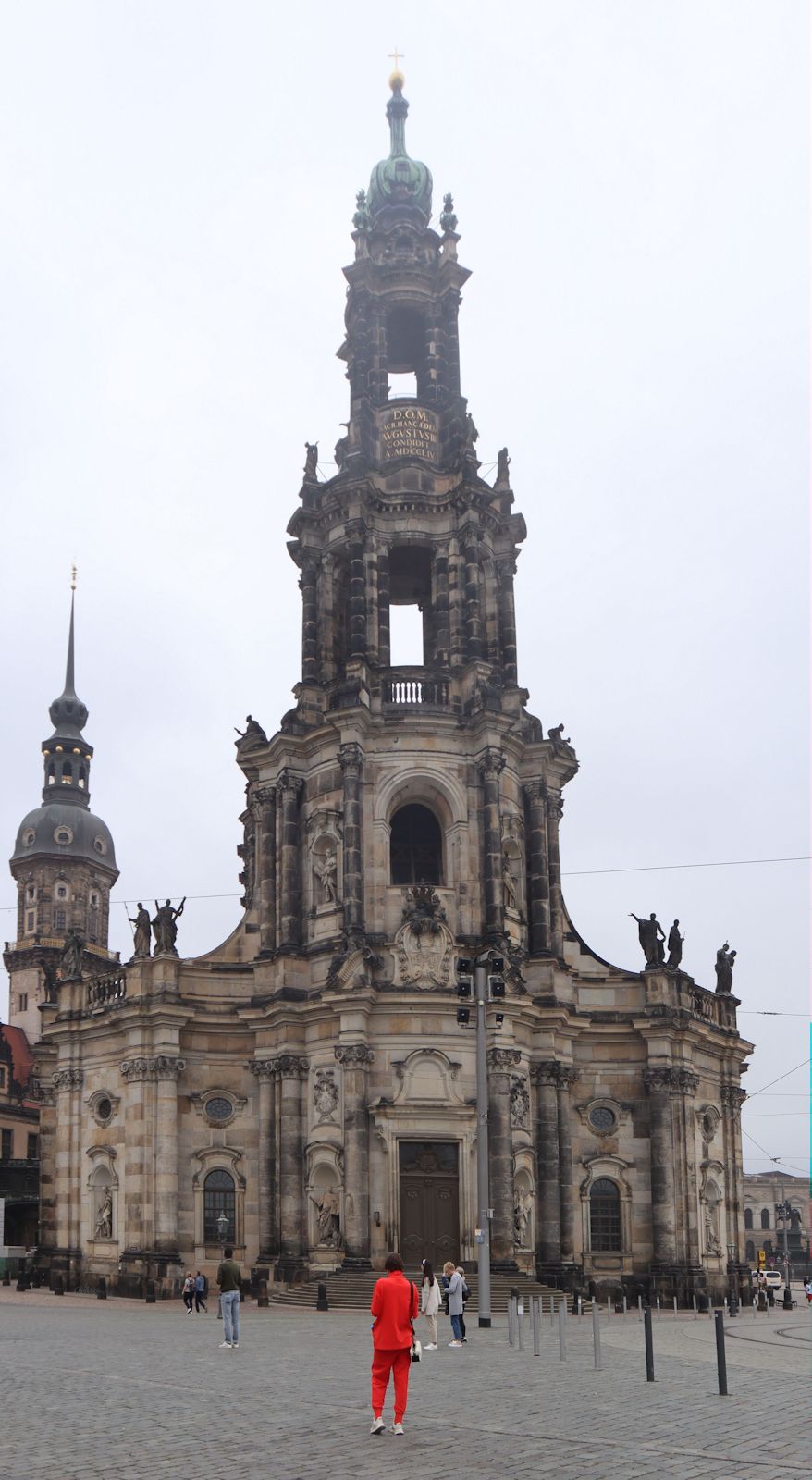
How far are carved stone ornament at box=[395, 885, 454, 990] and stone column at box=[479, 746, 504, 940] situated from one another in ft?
4.98

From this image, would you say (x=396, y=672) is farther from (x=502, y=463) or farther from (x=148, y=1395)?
(x=148, y=1395)

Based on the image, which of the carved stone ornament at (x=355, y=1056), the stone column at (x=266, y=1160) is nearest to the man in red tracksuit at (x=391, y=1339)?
the carved stone ornament at (x=355, y=1056)

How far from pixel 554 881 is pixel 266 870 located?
9.98 meters

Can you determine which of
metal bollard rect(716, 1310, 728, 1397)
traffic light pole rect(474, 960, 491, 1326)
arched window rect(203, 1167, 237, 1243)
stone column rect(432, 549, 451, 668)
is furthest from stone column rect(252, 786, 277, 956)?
metal bollard rect(716, 1310, 728, 1397)

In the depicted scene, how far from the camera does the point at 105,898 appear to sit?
116 metres

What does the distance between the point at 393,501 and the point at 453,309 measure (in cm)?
968

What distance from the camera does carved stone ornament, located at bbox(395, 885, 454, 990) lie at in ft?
153

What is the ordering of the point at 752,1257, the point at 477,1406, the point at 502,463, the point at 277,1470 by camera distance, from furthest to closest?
the point at 752,1257
the point at 502,463
the point at 477,1406
the point at 277,1470

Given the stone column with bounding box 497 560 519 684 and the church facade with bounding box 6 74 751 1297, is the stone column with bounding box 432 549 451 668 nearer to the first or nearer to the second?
the church facade with bounding box 6 74 751 1297

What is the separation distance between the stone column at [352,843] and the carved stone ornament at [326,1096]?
180 inches

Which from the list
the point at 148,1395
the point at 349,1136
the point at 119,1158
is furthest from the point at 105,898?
the point at 148,1395

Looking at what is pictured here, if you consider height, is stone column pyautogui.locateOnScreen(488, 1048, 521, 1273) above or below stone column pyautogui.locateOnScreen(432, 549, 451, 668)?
below

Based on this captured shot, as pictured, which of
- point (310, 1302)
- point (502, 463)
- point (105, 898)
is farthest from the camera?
point (105, 898)

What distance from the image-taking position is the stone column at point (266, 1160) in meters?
47.5
